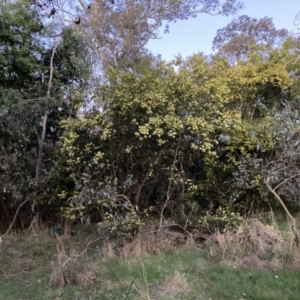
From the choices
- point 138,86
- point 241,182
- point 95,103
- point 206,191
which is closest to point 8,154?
point 95,103

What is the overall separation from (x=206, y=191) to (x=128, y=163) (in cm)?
163

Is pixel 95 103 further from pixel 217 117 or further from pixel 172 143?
pixel 217 117

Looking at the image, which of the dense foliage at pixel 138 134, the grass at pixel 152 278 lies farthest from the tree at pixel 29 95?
the grass at pixel 152 278

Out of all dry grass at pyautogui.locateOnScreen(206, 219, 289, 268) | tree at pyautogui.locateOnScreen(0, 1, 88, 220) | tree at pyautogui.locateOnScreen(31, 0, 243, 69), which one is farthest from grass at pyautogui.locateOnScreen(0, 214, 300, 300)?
tree at pyautogui.locateOnScreen(31, 0, 243, 69)

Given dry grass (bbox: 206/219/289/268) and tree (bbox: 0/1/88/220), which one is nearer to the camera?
dry grass (bbox: 206/219/289/268)

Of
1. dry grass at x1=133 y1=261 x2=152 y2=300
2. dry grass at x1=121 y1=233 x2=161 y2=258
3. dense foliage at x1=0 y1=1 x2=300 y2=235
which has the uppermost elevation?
dense foliage at x1=0 y1=1 x2=300 y2=235

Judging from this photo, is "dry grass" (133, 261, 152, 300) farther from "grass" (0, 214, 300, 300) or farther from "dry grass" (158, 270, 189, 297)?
"dry grass" (158, 270, 189, 297)

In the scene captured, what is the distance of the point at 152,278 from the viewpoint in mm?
4574

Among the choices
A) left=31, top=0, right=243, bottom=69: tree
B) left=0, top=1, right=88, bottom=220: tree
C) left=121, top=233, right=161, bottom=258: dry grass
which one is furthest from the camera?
left=31, top=0, right=243, bottom=69: tree

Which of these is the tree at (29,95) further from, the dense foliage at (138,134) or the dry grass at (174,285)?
the dry grass at (174,285)

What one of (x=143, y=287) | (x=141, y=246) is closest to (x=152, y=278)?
(x=143, y=287)

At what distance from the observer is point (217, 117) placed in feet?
20.5

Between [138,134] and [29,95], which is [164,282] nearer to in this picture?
[138,134]

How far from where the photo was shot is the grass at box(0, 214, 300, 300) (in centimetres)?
418
